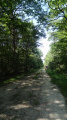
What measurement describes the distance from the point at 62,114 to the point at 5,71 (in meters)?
13.1

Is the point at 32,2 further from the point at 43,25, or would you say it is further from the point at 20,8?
the point at 43,25

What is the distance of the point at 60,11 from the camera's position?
Result: 11.9 m

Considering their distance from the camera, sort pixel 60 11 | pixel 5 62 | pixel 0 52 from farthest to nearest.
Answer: pixel 5 62 → pixel 0 52 → pixel 60 11

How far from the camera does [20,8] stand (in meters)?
10.7

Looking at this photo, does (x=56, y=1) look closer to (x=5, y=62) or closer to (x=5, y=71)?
(x=5, y=62)

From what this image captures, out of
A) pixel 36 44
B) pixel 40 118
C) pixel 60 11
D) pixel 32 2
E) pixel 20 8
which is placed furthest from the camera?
pixel 36 44

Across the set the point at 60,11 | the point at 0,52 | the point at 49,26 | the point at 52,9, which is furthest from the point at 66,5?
the point at 0,52

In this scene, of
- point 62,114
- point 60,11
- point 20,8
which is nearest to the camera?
point 62,114

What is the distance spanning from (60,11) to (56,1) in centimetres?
129

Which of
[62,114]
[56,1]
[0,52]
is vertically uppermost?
[56,1]

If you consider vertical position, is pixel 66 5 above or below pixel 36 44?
above

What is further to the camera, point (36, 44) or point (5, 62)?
point (36, 44)

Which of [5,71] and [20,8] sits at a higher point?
[20,8]

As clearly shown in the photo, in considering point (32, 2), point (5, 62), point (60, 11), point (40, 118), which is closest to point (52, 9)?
point (60, 11)
